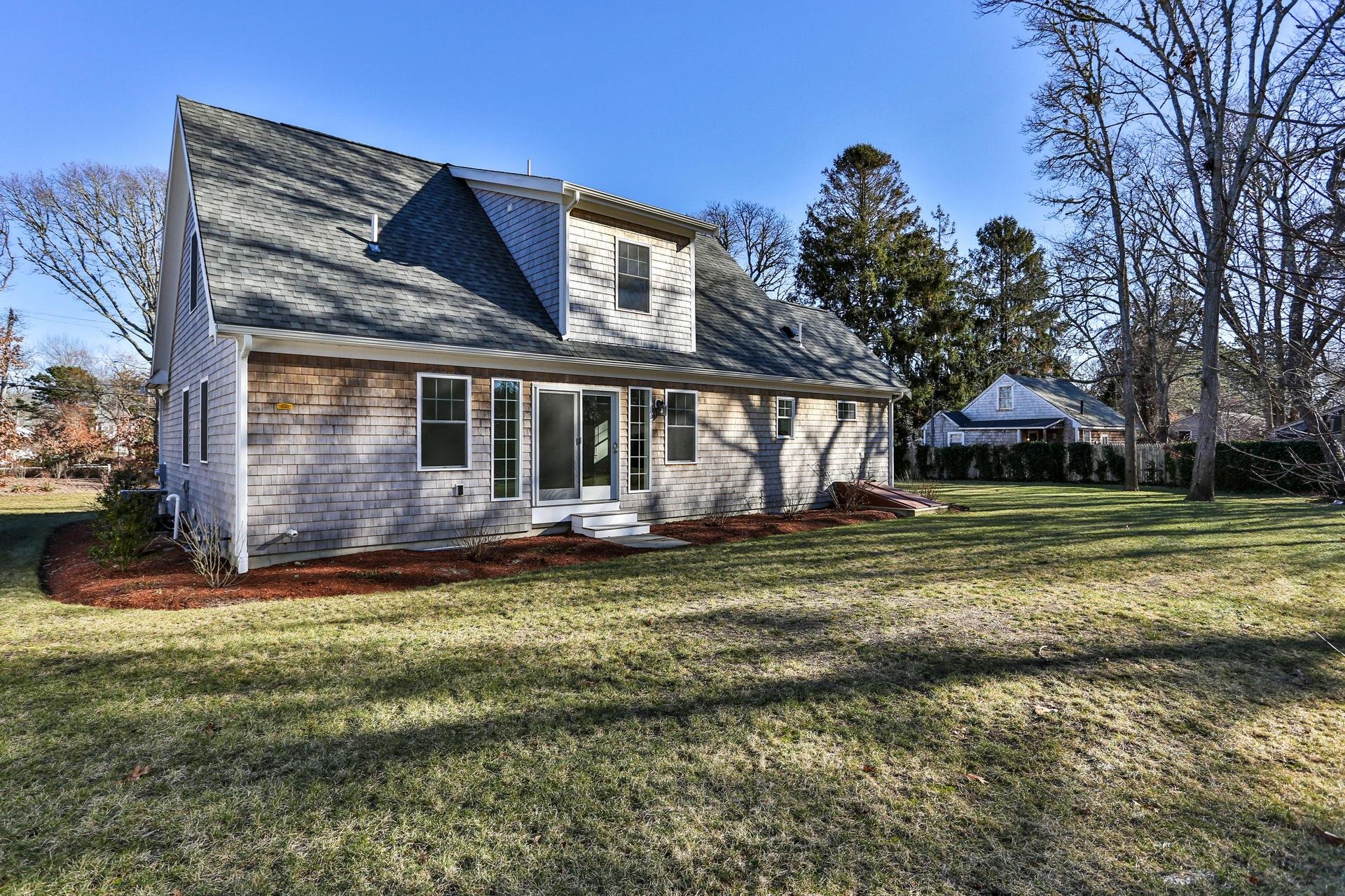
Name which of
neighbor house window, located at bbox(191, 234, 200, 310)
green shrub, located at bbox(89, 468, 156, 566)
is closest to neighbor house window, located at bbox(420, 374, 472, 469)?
green shrub, located at bbox(89, 468, 156, 566)

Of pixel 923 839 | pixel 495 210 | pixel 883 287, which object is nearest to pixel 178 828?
pixel 923 839

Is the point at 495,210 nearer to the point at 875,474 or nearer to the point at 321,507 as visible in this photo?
the point at 321,507

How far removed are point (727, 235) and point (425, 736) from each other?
1306 inches

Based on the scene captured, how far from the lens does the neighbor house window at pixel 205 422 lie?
9.03 metres

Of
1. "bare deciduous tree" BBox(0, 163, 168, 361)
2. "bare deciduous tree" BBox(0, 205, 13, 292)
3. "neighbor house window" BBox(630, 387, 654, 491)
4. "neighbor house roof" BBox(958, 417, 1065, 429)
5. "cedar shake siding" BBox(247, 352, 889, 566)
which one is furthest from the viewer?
"neighbor house roof" BBox(958, 417, 1065, 429)

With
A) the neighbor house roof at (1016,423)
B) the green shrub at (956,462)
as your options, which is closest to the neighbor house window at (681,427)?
the green shrub at (956,462)

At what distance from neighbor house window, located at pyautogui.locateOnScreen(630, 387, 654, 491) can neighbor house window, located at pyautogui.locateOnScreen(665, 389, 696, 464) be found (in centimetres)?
50

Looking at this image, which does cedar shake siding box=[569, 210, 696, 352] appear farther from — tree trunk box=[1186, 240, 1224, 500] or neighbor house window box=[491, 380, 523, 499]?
tree trunk box=[1186, 240, 1224, 500]

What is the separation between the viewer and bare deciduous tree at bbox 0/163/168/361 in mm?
21453

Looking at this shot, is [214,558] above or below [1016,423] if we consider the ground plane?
below

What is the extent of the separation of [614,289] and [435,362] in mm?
3444

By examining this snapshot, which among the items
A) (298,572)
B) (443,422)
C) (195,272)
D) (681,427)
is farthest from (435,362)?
(195,272)

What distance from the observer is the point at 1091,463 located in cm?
2427

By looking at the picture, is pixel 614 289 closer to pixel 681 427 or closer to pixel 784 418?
pixel 681 427
